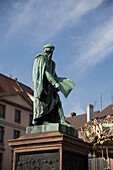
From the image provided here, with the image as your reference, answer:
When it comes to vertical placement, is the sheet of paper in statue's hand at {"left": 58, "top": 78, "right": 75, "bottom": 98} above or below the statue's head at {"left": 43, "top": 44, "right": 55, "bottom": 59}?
below

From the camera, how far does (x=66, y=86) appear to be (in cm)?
948

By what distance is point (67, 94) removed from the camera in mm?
9383

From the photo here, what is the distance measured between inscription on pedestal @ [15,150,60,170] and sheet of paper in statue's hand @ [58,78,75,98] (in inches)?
80.5

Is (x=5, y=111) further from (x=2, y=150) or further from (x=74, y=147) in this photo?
(x=74, y=147)

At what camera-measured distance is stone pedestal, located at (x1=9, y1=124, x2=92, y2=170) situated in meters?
7.80

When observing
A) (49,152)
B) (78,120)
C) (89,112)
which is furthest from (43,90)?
(78,120)

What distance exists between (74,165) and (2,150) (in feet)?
89.7

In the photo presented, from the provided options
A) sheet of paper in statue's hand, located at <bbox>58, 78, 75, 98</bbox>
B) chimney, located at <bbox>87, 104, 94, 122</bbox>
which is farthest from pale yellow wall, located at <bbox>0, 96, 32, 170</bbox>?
sheet of paper in statue's hand, located at <bbox>58, 78, 75, 98</bbox>

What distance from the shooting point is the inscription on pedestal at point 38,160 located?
7.82 metres

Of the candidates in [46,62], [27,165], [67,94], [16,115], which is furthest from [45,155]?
[16,115]

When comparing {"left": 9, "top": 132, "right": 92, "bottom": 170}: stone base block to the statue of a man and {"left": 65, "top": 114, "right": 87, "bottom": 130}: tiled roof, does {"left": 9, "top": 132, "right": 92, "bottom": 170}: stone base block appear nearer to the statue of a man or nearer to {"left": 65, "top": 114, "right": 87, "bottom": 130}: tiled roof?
the statue of a man

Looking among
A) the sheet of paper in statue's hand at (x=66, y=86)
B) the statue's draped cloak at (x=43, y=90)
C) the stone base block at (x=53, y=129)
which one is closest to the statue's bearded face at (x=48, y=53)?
the statue's draped cloak at (x=43, y=90)

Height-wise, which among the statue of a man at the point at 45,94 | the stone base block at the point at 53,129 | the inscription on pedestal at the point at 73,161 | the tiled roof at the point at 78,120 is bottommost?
the inscription on pedestal at the point at 73,161

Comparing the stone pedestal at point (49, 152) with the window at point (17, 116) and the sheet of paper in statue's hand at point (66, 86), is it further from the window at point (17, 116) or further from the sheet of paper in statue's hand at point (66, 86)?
the window at point (17, 116)
